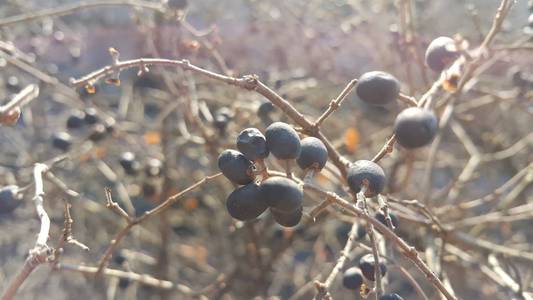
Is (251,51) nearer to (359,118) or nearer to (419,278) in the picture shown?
(359,118)

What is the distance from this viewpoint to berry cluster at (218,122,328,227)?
1.27 m

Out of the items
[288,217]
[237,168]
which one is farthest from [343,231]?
[237,168]

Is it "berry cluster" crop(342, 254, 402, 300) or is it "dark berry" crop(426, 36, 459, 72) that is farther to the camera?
"berry cluster" crop(342, 254, 402, 300)

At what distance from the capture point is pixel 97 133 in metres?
2.95

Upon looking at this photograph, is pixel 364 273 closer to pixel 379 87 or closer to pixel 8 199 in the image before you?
pixel 379 87

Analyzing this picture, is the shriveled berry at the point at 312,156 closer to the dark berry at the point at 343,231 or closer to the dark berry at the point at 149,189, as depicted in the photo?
the dark berry at the point at 343,231

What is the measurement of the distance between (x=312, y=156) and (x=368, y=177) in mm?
137

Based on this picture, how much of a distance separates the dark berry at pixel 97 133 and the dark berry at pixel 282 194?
1.87 metres

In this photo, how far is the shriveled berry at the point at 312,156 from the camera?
1388 millimetres

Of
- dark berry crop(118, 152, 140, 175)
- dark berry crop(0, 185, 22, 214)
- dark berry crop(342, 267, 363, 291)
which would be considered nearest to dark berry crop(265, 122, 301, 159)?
dark berry crop(342, 267, 363, 291)

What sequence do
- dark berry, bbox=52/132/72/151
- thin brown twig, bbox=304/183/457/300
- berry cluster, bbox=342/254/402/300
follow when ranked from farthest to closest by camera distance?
dark berry, bbox=52/132/72/151, berry cluster, bbox=342/254/402/300, thin brown twig, bbox=304/183/457/300

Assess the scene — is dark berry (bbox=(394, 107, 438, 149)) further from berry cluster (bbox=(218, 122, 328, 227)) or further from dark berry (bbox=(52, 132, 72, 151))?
dark berry (bbox=(52, 132, 72, 151))

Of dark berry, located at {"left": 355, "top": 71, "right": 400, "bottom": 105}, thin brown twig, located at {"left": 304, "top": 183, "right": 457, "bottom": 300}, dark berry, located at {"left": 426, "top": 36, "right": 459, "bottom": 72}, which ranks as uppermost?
dark berry, located at {"left": 426, "top": 36, "right": 459, "bottom": 72}

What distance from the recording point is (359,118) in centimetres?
395
